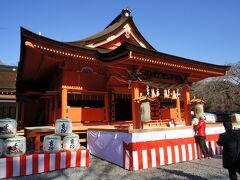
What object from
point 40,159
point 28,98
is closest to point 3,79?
point 28,98

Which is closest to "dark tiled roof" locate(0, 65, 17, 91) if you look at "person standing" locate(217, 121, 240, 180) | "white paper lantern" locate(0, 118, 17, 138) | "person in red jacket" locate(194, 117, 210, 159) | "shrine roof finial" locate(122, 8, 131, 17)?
"white paper lantern" locate(0, 118, 17, 138)

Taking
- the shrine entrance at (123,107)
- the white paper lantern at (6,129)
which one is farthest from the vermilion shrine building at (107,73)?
the white paper lantern at (6,129)

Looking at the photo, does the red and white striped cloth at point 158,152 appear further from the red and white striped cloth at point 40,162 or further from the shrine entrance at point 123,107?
the shrine entrance at point 123,107

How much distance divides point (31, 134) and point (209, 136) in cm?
684

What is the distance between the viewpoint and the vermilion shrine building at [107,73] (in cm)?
855

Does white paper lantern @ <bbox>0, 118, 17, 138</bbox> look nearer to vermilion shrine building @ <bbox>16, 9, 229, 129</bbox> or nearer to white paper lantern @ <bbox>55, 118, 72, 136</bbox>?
white paper lantern @ <bbox>55, 118, 72, 136</bbox>

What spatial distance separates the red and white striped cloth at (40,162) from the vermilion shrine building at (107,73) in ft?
7.99

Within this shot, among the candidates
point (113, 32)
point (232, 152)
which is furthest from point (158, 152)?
point (113, 32)

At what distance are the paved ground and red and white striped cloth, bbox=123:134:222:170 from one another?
8.5 inches

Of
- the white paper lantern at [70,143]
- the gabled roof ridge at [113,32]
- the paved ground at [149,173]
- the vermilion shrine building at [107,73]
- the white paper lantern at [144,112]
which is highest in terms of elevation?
the gabled roof ridge at [113,32]

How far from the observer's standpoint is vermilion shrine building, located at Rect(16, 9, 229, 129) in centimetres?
855

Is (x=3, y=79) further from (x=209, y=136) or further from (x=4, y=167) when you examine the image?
(x=209, y=136)

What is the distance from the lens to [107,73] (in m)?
11.7

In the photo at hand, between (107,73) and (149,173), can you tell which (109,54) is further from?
(149,173)
